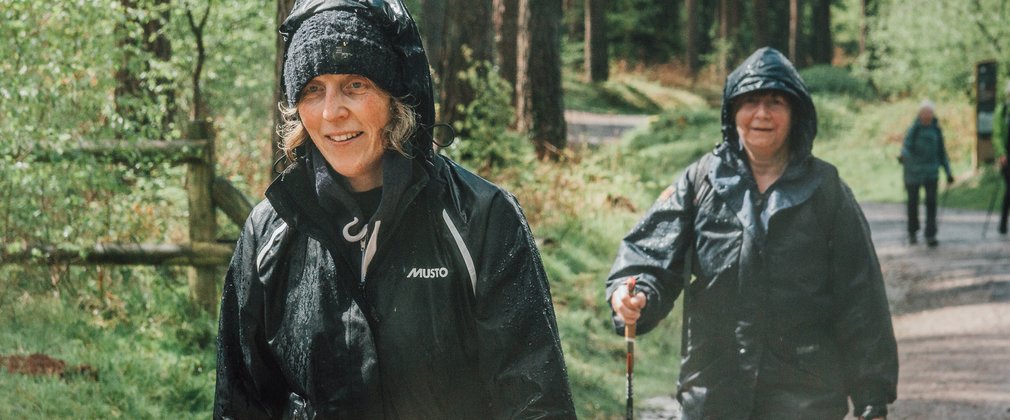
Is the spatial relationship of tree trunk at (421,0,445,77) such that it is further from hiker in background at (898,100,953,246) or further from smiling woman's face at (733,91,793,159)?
smiling woman's face at (733,91,793,159)

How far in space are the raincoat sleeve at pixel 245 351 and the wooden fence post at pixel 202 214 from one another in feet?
16.4

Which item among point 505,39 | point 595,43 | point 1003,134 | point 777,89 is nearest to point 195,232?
point 777,89

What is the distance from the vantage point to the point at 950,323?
12.0 metres

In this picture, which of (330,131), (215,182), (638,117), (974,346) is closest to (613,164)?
(974,346)

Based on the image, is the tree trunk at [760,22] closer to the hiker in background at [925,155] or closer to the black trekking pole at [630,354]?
the hiker in background at [925,155]

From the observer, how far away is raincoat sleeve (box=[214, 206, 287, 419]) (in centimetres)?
279

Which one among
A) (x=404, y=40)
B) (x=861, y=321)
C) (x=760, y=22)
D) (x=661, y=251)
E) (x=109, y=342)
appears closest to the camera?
(x=404, y=40)

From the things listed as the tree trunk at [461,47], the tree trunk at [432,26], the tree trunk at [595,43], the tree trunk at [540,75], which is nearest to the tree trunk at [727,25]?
the tree trunk at [595,43]

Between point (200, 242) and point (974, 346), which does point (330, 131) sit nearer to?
point (200, 242)

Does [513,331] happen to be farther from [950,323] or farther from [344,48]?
[950,323]

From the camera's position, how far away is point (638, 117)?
129ft

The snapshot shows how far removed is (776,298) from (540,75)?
11506 millimetres

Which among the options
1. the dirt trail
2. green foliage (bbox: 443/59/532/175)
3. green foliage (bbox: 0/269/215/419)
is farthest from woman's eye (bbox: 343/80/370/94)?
green foliage (bbox: 443/59/532/175)

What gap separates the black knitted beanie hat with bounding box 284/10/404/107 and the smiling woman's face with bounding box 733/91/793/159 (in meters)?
2.64
